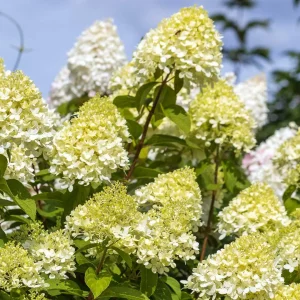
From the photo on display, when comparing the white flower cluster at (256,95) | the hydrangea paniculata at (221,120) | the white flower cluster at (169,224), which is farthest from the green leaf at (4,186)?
the white flower cluster at (256,95)

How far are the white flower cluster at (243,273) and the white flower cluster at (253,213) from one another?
47cm

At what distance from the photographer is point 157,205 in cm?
234

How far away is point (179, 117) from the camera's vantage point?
2697 mm

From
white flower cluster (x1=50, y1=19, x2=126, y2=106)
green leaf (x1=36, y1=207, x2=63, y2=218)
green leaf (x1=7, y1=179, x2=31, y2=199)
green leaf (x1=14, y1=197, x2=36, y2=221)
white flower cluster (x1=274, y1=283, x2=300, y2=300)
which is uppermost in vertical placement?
white flower cluster (x1=50, y1=19, x2=126, y2=106)

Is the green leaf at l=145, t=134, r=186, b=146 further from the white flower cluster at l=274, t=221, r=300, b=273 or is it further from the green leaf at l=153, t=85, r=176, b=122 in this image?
the white flower cluster at l=274, t=221, r=300, b=273

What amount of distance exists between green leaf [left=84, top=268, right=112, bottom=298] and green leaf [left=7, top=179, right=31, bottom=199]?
1.15 ft

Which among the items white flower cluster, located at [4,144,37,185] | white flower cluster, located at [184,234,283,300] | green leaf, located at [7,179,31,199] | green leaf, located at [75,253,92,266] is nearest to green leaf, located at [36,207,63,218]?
white flower cluster, located at [4,144,37,185]

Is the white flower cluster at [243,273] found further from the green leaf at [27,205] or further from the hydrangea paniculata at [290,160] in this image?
the hydrangea paniculata at [290,160]

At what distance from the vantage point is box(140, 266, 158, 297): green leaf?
209 centimetres

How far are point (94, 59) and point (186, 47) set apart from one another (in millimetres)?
1851

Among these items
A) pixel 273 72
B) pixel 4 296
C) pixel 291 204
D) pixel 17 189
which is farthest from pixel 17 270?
pixel 273 72

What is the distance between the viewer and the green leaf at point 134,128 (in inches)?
107

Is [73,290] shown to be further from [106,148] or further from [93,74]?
[93,74]

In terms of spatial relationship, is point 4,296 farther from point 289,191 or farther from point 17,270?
point 289,191
